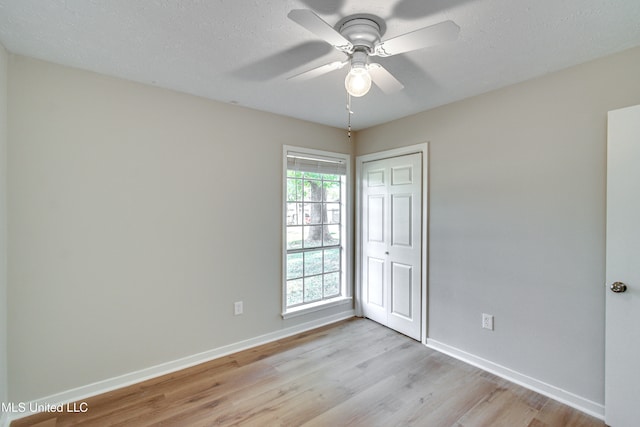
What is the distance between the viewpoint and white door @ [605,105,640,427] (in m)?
1.73

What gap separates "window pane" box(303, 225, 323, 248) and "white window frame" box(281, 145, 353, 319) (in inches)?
12.8

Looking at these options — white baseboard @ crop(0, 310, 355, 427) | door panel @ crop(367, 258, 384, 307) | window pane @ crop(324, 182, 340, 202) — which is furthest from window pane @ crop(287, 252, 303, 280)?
door panel @ crop(367, 258, 384, 307)

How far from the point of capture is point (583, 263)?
6.54 ft

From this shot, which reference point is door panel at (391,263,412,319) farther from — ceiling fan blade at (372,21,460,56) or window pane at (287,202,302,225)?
ceiling fan blade at (372,21,460,56)

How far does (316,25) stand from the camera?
1.21 metres

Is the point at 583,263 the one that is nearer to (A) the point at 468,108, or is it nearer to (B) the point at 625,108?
(B) the point at 625,108

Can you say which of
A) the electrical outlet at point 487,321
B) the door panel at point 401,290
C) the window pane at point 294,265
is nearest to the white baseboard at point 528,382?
the electrical outlet at point 487,321

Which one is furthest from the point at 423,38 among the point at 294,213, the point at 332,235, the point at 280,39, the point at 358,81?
the point at 332,235

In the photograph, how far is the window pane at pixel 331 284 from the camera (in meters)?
3.56

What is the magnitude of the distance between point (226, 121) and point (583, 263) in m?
3.01

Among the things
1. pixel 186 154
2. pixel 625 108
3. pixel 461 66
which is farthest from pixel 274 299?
pixel 625 108

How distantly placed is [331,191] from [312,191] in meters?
0.28

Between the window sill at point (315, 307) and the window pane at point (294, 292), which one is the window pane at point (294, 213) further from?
the window sill at point (315, 307)

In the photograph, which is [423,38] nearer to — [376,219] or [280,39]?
[280,39]
